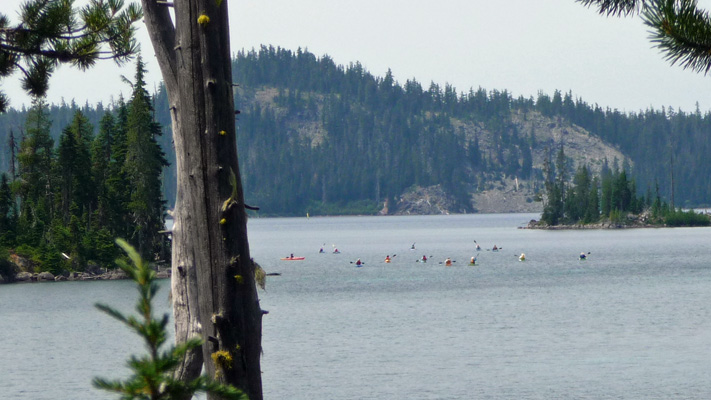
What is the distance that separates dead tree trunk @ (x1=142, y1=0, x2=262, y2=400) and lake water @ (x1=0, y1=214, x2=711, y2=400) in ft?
4.85

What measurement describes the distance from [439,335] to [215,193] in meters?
31.2

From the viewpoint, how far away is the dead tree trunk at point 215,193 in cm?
511

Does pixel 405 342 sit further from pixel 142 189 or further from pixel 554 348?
pixel 142 189

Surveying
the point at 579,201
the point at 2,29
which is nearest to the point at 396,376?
the point at 2,29

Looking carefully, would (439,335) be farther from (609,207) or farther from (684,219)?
(684,219)

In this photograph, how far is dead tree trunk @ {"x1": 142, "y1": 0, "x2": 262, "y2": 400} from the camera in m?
5.11

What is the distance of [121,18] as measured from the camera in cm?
866

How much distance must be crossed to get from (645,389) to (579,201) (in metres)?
137

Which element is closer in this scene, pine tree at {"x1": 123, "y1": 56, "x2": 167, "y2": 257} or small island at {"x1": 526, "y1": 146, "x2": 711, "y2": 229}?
pine tree at {"x1": 123, "y1": 56, "x2": 167, "y2": 257}

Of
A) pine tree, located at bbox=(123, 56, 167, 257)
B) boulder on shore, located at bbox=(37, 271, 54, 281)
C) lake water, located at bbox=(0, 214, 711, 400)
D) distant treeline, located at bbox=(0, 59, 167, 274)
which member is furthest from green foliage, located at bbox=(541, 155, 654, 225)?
boulder on shore, located at bbox=(37, 271, 54, 281)

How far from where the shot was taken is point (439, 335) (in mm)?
35562

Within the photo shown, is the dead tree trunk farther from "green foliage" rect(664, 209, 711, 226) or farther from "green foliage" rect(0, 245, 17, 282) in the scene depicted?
"green foliage" rect(664, 209, 711, 226)

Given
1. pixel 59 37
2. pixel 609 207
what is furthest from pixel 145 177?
pixel 609 207

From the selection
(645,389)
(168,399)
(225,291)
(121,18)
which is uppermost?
(121,18)
